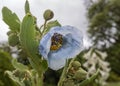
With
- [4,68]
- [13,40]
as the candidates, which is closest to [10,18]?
[13,40]

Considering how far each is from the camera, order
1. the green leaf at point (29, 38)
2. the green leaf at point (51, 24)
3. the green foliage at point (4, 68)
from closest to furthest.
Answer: the green leaf at point (29, 38) < the green leaf at point (51, 24) < the green foliage at point (4, 68)

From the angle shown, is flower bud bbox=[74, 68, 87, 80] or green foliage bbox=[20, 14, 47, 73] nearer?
green foliage bbox=[20, 14, 47, 73]

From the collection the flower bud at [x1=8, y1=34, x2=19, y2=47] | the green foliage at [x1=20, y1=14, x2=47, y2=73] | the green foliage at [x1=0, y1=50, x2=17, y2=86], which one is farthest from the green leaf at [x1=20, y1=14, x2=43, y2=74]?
the green foliage at [x1=0, y1=50, x2=17, y2=86]

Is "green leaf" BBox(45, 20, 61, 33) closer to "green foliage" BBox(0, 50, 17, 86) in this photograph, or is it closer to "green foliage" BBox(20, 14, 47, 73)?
"green foliage" BBox(20, 14, 47, 73)

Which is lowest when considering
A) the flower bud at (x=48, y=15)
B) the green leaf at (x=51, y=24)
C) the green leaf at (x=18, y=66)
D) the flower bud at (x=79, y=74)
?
the flower bud at (x=79, y=74)

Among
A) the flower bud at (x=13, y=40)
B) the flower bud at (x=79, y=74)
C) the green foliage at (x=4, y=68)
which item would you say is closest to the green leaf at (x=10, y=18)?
the flower bud at (x=13, y=40)

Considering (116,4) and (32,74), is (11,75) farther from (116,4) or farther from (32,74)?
(116,4)

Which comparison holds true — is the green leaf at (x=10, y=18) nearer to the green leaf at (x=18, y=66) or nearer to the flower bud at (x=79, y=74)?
the green leaf at (x=18, y=66)

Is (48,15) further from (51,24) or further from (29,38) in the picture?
(29,38)

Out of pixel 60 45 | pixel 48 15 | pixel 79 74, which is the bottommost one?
pixel 79 74
